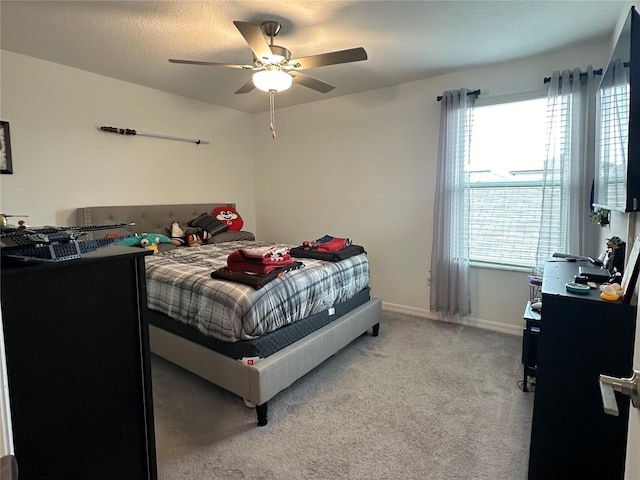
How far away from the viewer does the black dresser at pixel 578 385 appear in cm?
132

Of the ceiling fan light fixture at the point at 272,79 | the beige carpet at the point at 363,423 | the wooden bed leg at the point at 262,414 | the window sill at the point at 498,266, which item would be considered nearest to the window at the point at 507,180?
the window sill at the point at 498,266

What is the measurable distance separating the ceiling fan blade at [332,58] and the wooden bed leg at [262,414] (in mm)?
2217

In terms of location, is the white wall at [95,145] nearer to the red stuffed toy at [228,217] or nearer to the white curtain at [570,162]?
the red stuffed toy at [228,217]

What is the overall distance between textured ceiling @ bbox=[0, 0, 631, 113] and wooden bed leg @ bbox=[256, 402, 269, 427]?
249cm

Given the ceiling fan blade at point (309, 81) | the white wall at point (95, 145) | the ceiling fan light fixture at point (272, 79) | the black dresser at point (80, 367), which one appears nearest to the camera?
the black dresser at point (80, 367)

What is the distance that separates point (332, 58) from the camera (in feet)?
7.68

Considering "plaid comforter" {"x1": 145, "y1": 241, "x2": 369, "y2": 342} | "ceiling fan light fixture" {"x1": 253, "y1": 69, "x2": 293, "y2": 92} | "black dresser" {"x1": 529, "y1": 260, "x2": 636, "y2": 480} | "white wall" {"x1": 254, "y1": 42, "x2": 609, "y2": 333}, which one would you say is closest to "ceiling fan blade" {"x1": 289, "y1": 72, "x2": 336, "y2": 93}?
"ceiling fan light fixture" {"x1": 253, "y1": 69, "x2": 293, "y2": 92}

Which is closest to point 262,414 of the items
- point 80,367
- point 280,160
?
point 80,367

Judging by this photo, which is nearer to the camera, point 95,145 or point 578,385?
point 578,385

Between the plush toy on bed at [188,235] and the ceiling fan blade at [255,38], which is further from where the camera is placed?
the plush toy on bed at [188,235]

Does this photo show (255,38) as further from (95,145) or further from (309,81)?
(95,145)

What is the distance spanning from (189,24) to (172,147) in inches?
75.7

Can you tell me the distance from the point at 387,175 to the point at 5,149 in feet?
11.8

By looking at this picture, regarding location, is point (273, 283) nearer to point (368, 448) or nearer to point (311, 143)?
point (368, 448)
